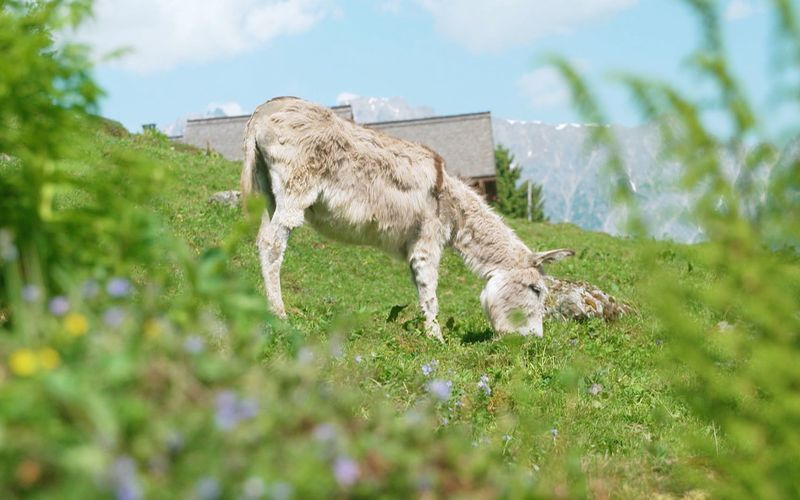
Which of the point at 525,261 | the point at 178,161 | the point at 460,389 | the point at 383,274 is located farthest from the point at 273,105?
the point at 178,161

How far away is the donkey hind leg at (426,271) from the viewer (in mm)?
10942

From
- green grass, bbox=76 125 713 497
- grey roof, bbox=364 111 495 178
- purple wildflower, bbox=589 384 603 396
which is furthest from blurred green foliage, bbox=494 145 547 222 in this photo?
purple wildflower, bbox=589 384 603 396

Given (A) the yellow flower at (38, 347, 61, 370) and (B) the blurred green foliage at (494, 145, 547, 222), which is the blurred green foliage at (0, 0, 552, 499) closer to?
(A) the yellow flower at (38, 347, 61, 370)

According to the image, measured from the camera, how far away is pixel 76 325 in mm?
1716

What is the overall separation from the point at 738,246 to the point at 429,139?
172 ft

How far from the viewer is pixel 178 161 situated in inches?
1036

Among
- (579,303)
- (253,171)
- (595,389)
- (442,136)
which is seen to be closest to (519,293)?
(579,303)

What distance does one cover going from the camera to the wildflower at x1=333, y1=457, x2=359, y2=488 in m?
1.59

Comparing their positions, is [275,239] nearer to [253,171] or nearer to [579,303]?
[253,171]

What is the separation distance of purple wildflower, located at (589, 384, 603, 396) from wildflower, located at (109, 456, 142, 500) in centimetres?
651

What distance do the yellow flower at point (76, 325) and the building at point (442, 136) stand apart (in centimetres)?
4964

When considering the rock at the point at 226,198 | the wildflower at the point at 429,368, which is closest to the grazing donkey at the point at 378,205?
the wildflower at the point at 429,368

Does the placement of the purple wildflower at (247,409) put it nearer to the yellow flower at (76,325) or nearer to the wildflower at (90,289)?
the yellow flower at (76,325)

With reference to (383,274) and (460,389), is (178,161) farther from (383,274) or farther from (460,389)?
(460,389)
